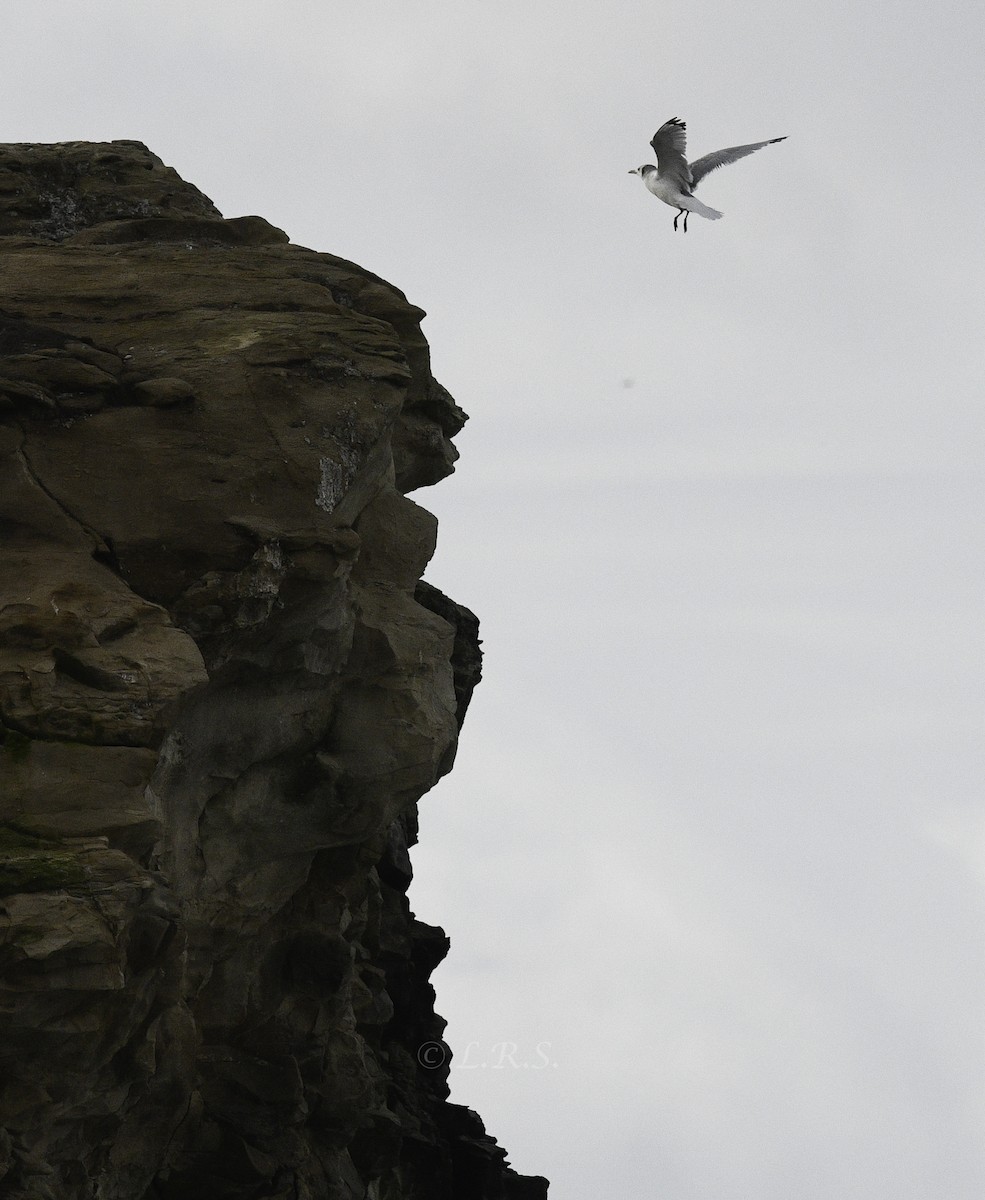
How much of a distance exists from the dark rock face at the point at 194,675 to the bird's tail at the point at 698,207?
21.2 ft

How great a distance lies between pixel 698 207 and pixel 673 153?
5.32 feet

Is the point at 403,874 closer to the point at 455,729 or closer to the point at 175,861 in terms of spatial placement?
the point at 455,729

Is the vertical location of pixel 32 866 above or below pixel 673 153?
below

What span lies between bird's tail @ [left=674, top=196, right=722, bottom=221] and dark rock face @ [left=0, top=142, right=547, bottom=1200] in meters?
6.47

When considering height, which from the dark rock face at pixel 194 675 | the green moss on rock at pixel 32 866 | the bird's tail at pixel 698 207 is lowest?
the green moss on rock at pixel 32 866

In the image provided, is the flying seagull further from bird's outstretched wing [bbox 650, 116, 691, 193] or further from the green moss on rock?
the green moss on rock

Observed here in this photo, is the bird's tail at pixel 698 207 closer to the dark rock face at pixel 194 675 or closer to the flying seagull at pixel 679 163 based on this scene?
the flying seagull at pixel 679 163

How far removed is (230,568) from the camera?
2630cm

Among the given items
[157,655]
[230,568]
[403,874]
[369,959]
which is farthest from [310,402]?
[403,874]

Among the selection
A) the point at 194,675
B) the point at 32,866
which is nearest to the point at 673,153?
the point at 194,675

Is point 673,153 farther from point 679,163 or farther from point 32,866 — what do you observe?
point 32,866

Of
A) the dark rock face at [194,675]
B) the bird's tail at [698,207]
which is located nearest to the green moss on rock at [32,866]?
the dark rock face at [194,675]

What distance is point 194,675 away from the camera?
23781 millimetres

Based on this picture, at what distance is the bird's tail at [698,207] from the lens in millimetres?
33438
